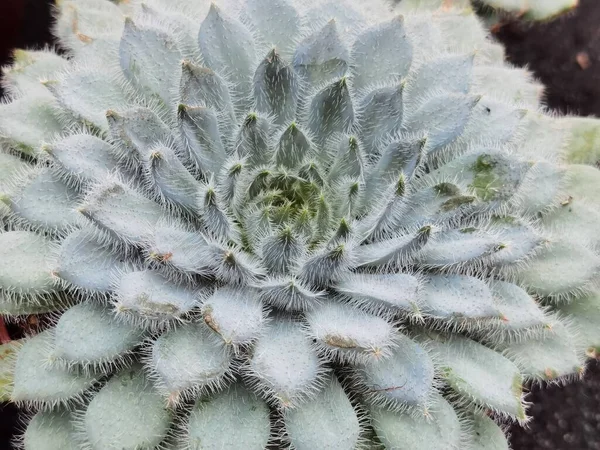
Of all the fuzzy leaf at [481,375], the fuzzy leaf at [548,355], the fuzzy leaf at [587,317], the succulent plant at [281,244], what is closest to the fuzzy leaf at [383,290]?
the succulent plant at [281,244]

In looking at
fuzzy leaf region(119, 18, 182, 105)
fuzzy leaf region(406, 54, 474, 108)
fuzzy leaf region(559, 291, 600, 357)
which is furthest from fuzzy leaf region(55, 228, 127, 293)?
fuzzy leaf region(559, 291, 600, 357)

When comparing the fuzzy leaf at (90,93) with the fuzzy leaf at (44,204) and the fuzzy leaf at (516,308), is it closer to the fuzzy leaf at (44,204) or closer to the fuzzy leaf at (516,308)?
the fuzzy leaf at (44,204)

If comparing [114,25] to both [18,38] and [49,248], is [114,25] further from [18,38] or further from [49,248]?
[18,38]

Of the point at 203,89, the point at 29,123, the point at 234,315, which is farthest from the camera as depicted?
the point at 29,123

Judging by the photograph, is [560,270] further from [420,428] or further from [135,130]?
[135,130]

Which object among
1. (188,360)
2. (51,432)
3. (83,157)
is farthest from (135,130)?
(51,432)

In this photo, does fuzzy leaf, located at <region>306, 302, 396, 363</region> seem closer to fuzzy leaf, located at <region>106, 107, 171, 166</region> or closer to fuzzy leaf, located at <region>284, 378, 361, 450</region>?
fuzzy leaf, located at <region>284, 378, 361, 450</region>
